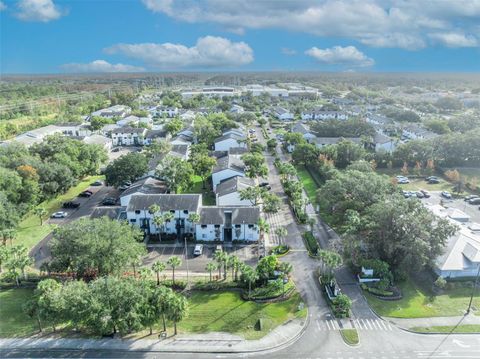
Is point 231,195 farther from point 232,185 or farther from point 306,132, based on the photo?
point 306,132

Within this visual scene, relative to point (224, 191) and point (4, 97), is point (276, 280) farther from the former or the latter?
point (4, 97)

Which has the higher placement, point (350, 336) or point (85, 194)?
point (85, 194)

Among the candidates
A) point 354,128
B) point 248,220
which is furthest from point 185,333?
point 354,128

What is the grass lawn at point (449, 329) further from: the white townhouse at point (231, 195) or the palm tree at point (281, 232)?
the white townhouse at point (231, 195)

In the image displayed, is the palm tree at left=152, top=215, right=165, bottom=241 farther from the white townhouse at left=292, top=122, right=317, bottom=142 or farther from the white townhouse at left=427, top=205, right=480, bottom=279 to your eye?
the white townhouse at left=292, top=122, right=317, bottom=142

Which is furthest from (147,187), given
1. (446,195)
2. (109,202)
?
(446,195)

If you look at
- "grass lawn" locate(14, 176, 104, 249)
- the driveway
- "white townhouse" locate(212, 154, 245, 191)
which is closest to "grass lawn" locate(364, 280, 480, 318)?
"white townhouse" locate(212, 154, 245, 191)
